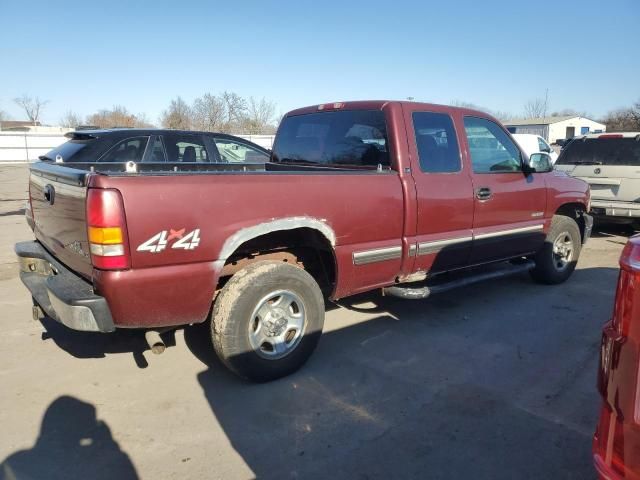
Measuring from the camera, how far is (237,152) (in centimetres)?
824

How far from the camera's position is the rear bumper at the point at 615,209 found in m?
8.31

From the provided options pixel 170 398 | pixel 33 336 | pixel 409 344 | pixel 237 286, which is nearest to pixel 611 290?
pixel 409 344

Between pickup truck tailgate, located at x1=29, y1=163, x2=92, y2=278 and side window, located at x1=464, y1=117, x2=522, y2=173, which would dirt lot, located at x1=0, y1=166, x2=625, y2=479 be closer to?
pickup truck tailgate, located at x1=29, y1=163, x2=92, y2=278

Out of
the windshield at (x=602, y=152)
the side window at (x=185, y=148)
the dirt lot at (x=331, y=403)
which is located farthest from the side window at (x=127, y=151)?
the windshield at (x=602, y=152)

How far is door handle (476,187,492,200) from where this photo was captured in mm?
4707

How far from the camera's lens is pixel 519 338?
4.46 meters

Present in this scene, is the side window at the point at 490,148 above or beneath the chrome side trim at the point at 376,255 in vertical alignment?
above

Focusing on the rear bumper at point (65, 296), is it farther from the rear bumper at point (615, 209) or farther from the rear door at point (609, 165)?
the rear door at point (609, 165)

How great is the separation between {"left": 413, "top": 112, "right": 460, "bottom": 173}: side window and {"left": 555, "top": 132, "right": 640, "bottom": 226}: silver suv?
17.3 feet

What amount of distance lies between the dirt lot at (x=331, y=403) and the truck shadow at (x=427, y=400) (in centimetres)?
1

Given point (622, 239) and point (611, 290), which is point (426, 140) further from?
point (622, 239)

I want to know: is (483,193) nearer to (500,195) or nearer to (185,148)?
(500,195)

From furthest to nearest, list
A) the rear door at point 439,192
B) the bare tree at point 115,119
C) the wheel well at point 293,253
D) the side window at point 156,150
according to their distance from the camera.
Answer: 1. the bare tree at point 115,119
2. the side window at point 156,150
3. the rear door at point 439,192
4. the wheel well at point 293,253

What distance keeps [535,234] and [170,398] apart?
164 inches
